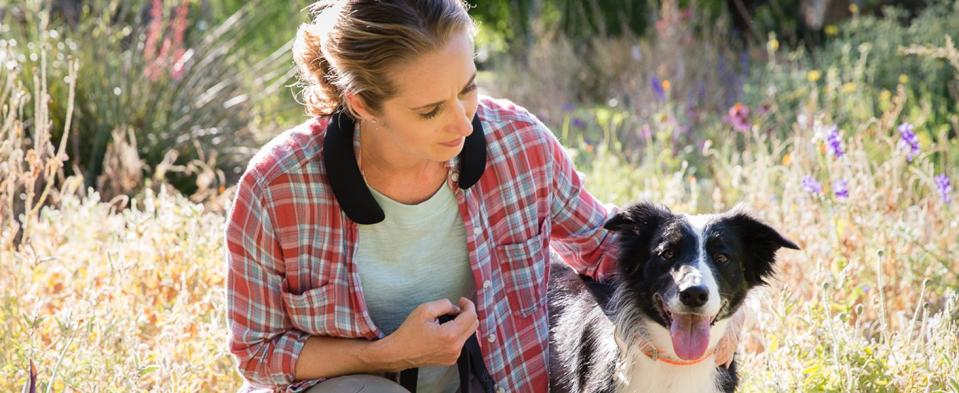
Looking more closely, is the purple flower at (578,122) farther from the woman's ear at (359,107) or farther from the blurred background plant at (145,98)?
the woman's ear at (359,107)

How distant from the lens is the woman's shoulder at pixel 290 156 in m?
2.58

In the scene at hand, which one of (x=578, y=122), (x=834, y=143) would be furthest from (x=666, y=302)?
(x=578, y=122)

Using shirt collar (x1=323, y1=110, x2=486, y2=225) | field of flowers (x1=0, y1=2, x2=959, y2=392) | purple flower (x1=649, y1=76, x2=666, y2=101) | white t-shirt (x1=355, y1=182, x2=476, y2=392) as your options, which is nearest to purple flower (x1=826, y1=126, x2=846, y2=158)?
field of flowers (x1=0, y1=2, x2=959, y2=392)

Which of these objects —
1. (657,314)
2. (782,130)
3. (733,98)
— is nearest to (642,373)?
(657,314)

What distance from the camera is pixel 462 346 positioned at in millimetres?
2682

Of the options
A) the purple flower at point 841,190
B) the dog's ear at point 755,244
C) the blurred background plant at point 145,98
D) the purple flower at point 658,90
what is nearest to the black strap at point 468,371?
the dog's ear at point 755,244

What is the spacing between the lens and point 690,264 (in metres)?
2.62

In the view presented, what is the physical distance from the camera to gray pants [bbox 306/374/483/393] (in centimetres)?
259

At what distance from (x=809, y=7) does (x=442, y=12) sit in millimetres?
7958

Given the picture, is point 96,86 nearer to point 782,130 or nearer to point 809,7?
point 782,130

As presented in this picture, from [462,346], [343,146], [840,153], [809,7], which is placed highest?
[343,146]

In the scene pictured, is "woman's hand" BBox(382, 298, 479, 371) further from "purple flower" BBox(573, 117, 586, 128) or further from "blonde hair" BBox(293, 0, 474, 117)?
"purple flower" BBox(573, 117, 586, 128)

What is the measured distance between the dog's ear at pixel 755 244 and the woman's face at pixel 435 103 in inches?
30.3

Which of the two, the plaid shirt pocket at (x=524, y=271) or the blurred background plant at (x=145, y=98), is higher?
the blurred background plant at (x=145, y=98)
